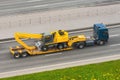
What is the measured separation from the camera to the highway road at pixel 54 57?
30109 millimetres

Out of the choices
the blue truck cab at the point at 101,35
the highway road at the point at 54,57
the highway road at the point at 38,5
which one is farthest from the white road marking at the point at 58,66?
the highway road at the point at 38,5

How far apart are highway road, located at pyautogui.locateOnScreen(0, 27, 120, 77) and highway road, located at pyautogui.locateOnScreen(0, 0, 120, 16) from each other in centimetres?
1044

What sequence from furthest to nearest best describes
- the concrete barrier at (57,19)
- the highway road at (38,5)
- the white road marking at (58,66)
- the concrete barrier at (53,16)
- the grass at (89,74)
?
the highway road at (38,5) → the concrete barrier at (53,16) → the concrete barrier at (57,19) → the white road marking at (58,66) → the grass at (89,74)

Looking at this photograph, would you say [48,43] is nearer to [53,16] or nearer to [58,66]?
[58,66]

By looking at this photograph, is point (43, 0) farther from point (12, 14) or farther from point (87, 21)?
point (87, 21)

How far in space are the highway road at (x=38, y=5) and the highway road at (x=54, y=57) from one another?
10440 millimetres

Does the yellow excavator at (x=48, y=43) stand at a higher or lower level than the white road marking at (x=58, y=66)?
higher

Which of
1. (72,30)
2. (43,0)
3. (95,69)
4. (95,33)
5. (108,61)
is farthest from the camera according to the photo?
(43,0)

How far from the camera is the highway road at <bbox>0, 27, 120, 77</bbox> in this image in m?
30.1

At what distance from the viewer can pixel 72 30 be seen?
37625 millimetres

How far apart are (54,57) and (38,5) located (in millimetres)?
15114

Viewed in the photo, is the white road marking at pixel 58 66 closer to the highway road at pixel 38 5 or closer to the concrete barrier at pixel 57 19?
the concrete barrier at pixel 57 19

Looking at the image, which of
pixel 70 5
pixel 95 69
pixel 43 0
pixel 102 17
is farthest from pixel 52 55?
pixel 43 0

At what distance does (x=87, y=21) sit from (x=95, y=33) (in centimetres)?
504
